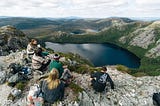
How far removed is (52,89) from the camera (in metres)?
20.9

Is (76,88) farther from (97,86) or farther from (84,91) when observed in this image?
(97,86)

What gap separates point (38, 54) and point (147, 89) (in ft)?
48.7

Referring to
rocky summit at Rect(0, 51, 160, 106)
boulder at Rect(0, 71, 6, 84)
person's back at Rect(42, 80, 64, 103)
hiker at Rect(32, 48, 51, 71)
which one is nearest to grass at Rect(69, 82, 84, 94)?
rocky summit at Rect(0, 51, 160, 106)

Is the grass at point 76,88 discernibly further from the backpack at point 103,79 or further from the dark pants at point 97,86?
the backpack at point 103,79

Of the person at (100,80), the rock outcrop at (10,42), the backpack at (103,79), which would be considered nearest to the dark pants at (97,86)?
the person at (100,80)

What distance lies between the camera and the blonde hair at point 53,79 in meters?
18.9

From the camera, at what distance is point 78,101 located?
23.9 metres

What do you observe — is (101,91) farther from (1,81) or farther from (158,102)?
(1,81)

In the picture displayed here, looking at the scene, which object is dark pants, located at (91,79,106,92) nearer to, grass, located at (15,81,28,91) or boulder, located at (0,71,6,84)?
grass, located at (15,81,28,91)

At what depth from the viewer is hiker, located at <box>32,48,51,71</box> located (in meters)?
28.6

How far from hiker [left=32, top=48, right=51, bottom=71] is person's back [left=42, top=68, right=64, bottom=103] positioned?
24.7 feet

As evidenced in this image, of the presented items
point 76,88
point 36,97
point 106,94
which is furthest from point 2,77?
point 106,94

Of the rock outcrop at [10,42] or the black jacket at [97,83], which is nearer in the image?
the black jacket at [97,83]

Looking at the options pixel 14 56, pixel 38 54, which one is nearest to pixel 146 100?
pixel 38 54
